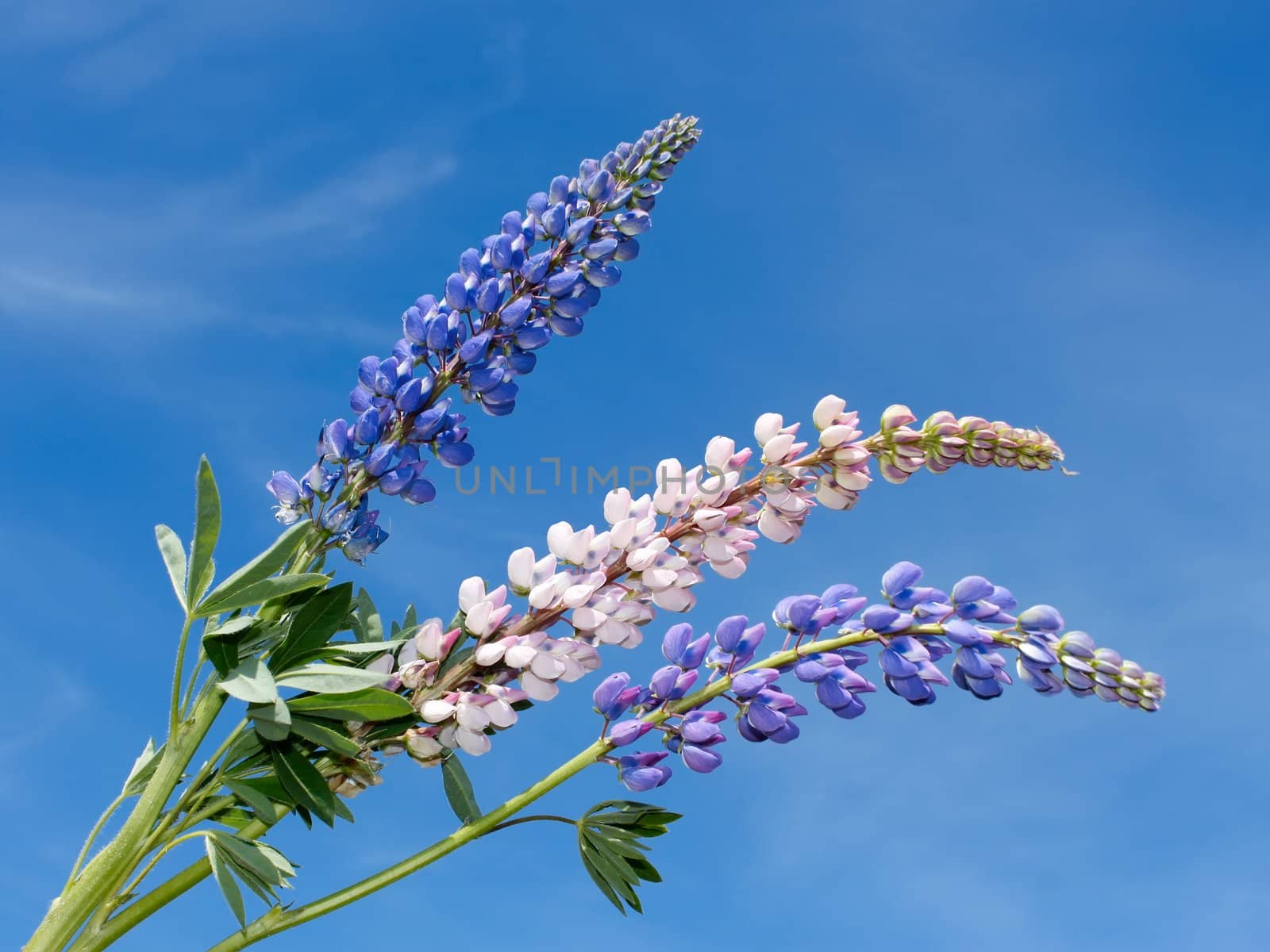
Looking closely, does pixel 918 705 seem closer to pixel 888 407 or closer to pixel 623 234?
pixel 888 407

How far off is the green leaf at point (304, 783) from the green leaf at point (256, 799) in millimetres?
43

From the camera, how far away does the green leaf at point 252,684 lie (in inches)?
70.5

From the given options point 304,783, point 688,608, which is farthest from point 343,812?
point 688,608

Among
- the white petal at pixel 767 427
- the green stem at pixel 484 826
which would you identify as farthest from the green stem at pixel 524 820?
the white petal at pixel 767 427

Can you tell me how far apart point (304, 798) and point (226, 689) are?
0.82ft

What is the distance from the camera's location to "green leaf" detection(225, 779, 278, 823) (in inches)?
76.0

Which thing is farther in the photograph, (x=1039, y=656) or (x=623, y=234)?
(x=623, y=234)

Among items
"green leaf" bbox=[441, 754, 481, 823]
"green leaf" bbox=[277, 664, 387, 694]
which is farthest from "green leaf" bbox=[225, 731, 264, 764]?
"green leaf" bbox=[441, 754, 481, 823]

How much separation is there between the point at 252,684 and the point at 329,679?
12 centimetres

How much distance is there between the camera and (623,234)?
2.43 meters

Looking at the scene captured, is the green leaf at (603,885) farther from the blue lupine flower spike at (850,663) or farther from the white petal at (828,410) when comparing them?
the white petal at (828,410)

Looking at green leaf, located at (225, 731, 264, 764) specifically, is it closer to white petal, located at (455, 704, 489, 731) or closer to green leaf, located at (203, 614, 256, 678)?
green leaf, located at (203, 614, 256, 678)

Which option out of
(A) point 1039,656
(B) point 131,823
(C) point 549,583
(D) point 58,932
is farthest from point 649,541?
(D) point 58,932

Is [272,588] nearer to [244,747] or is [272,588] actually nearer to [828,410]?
[244,747]
